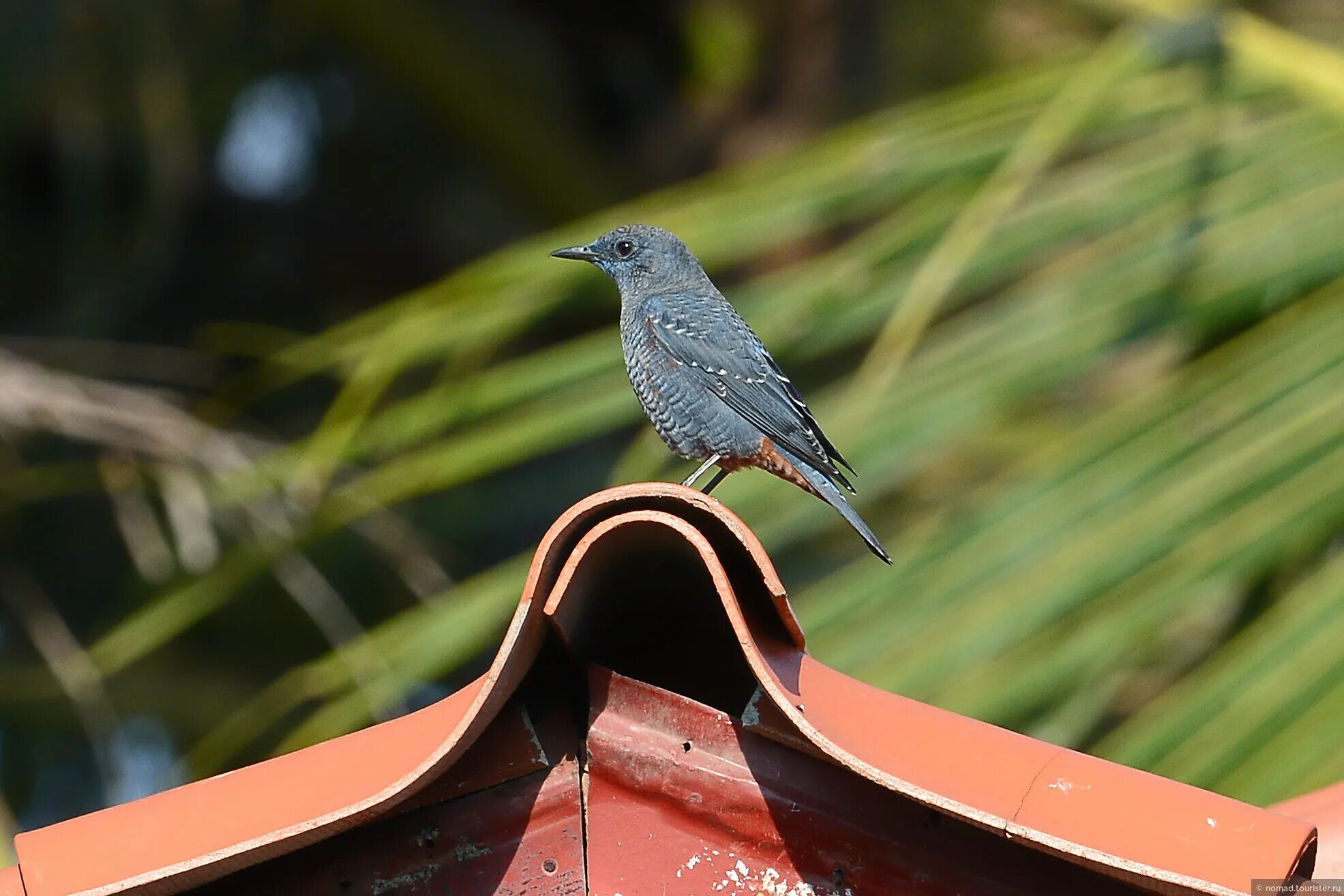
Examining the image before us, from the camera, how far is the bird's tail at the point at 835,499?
8.76 feet

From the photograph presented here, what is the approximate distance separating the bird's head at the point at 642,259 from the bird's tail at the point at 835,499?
81cm

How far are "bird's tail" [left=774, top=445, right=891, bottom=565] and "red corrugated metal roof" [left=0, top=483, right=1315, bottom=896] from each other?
624mm

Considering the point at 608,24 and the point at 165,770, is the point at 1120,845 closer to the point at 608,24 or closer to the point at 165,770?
the point at 165,770

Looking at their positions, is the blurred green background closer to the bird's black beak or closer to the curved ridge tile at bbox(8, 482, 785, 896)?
the bird's black beak

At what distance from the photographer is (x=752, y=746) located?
6.57 ft

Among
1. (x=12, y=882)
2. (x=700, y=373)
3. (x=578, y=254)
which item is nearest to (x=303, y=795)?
(x=12, y=882)

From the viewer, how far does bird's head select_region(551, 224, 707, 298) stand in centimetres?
405

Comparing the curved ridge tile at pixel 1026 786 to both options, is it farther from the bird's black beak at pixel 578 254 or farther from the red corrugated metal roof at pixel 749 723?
the bird's black beak at pixel 578 254

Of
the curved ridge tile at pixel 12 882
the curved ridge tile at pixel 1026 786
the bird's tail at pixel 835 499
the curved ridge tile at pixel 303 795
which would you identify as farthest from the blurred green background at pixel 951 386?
the curved ridge tile at pixel 12 882

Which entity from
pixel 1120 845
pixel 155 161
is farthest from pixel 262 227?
pixel 1120 845

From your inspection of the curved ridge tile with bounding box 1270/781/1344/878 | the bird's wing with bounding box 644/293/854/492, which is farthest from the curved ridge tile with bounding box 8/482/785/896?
the bird's wing with bounding box 644/293/854/492

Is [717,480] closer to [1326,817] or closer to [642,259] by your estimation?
[642,259]

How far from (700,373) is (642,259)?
0.52m

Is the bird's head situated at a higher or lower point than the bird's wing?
higher
